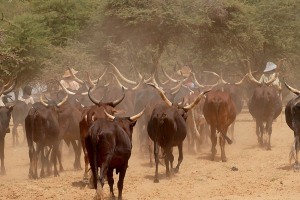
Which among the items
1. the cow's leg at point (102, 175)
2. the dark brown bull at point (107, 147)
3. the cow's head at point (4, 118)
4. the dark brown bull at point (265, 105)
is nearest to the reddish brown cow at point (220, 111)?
the dark brown bull at point (265, 105)

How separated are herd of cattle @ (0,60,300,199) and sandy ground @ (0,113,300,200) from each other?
403mm

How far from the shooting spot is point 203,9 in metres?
26.5

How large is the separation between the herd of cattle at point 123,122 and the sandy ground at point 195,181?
40 cm

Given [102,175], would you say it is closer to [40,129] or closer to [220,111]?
[40,129]

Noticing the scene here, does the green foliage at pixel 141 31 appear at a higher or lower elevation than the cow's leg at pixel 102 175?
higher

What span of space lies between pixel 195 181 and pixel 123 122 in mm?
2873

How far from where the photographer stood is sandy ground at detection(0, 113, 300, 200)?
11539 mm

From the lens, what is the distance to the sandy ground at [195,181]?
11.5 meters

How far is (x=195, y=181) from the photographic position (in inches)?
508

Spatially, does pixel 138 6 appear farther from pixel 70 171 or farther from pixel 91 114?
pixel 91 114

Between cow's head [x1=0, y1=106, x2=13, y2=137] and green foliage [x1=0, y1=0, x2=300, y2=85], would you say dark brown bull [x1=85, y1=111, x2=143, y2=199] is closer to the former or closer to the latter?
cow's head [x1=0, y1=106, x2=13, y2=137]

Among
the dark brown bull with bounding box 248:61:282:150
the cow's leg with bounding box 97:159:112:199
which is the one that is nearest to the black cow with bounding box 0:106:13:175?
the cow's leg with bounding box 97:159:112:199

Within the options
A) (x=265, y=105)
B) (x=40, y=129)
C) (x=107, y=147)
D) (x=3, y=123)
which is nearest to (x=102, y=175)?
(x=107, y=147)

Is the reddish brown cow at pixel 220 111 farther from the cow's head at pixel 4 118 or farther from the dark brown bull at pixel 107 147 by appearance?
the dark brown bull at pixel 107 147
